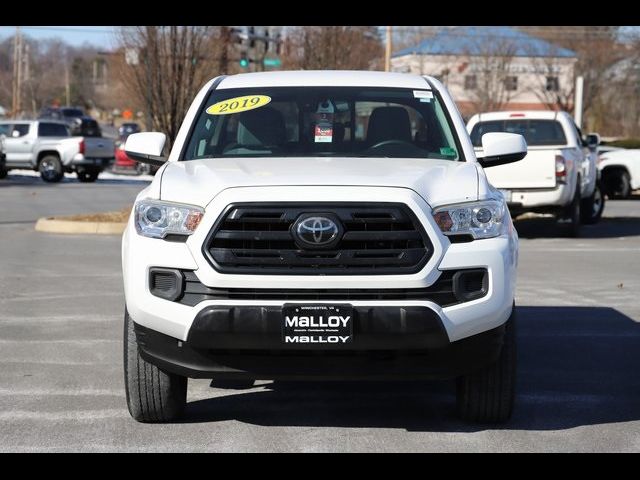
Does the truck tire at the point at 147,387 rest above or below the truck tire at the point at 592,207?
above

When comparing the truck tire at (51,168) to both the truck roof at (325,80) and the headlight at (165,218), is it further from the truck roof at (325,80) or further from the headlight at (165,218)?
the headlight at (165,218)

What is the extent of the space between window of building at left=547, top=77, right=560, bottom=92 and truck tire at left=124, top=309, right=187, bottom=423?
6805cm

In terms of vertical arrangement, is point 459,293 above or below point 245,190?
below

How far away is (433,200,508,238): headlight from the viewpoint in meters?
5.80

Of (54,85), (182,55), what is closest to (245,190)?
(182,55)

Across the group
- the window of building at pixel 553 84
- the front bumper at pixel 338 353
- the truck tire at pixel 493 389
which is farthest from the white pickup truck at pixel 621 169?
the window of building at pixel 553 84

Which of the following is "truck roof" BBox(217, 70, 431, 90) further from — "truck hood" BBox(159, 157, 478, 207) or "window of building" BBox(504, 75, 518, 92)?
"window of building" BBox(504, 75, 518, 92)

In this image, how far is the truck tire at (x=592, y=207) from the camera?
20933 mm

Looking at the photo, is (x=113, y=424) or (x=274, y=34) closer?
(x=113, y=424)

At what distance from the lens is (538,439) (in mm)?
6008

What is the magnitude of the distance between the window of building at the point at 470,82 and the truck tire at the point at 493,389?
66.0m

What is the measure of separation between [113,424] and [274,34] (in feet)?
111
